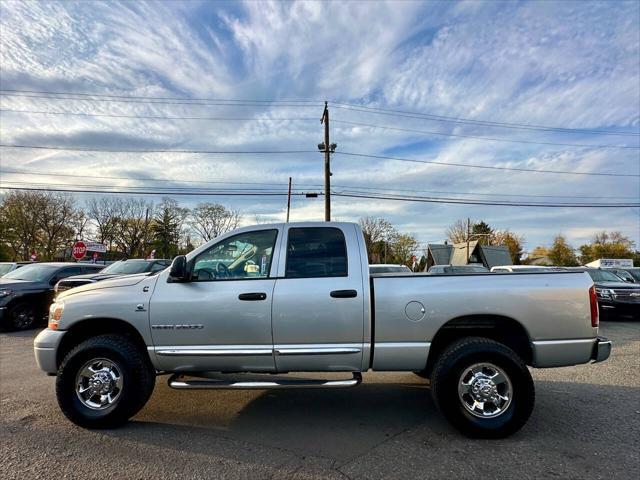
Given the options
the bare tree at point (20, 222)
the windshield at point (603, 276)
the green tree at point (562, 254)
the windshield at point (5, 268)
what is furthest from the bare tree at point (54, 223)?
the green tree at point (562, 254)

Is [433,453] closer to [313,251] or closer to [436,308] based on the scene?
[436,308]

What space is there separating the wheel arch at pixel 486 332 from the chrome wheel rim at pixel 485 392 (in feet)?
1.29

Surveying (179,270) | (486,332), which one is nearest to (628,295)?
(486,332)

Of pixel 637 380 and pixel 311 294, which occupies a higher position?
pixel 311 294

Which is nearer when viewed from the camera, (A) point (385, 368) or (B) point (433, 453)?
(B) point (433, 453)

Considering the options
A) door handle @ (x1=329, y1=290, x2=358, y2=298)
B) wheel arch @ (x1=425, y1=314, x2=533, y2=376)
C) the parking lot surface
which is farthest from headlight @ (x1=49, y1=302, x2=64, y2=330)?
wheel arch @ (x1=425, y1=314, x2=533, y2=376)

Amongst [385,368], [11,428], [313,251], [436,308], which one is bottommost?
[11,428]

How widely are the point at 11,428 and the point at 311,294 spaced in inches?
128

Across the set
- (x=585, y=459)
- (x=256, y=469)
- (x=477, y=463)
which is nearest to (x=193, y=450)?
(x=256, y=469)

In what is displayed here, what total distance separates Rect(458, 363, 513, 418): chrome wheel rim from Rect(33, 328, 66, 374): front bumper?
400 cm

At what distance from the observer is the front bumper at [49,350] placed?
4.12 meters

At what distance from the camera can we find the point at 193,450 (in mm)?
3516

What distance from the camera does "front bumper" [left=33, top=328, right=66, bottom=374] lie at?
412cm

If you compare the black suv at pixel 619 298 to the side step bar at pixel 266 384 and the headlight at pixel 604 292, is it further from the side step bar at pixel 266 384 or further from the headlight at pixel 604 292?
the side step bar at pixel 266 384
